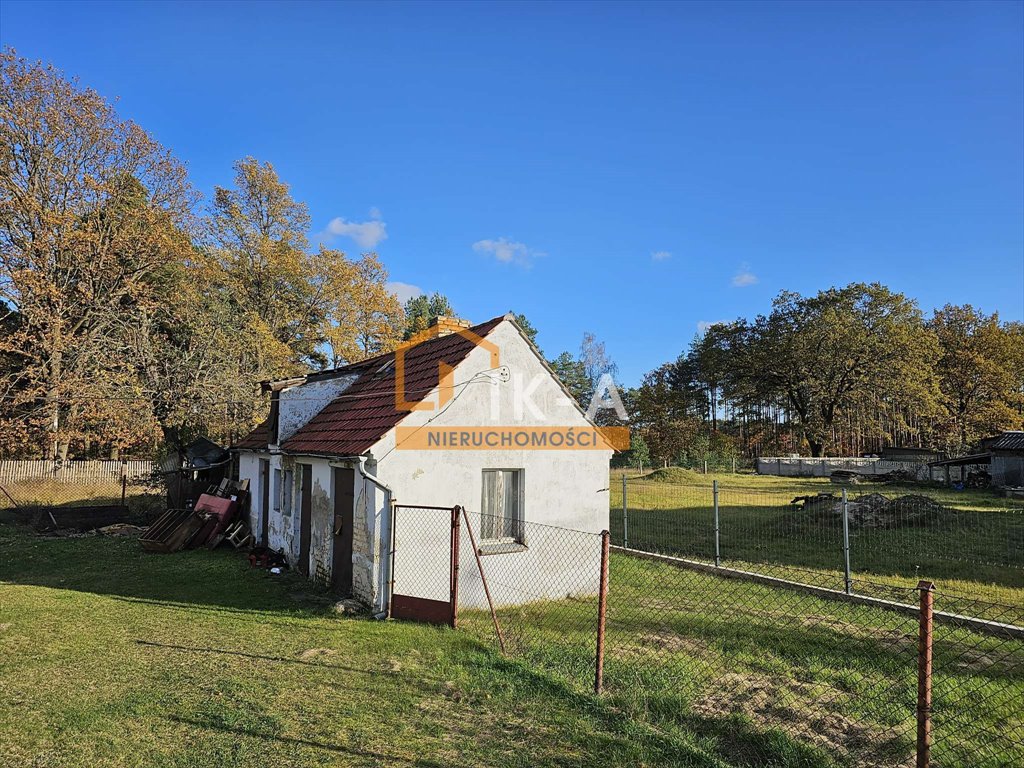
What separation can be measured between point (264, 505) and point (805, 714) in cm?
1335

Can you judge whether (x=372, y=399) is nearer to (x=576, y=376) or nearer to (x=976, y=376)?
(x=576, y=376)

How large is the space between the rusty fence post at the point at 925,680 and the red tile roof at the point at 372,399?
23.8ft

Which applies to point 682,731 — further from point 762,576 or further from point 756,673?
point 762,576

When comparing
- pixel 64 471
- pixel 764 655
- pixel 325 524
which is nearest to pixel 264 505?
pixel 325 524

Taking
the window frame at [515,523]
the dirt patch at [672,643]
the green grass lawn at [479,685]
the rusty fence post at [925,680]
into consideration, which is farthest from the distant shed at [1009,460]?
the rusty fence post at [925,680]

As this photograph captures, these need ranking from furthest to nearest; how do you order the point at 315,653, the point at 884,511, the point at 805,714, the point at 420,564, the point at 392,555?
the point at 884,511, the point at 420,564, the point at 392,555, the point at 315,653, the point at 805,714

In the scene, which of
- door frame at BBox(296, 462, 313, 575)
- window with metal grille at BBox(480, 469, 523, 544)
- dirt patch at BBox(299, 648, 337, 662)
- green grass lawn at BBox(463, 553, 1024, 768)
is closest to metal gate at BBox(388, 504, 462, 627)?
green grass lawn at BBox(463, 553, 1024, 768)

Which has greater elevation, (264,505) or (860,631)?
(264,505)

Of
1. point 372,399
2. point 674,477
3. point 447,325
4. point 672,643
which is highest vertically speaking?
point 447,325

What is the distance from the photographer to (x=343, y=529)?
1029 cm

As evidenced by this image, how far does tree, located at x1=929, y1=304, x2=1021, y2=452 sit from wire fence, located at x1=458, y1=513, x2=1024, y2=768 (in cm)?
5368

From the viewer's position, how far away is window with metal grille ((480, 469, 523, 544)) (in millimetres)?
10292

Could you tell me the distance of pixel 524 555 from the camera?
10.4 meters

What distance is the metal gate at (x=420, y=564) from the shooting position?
8883 millimetres
